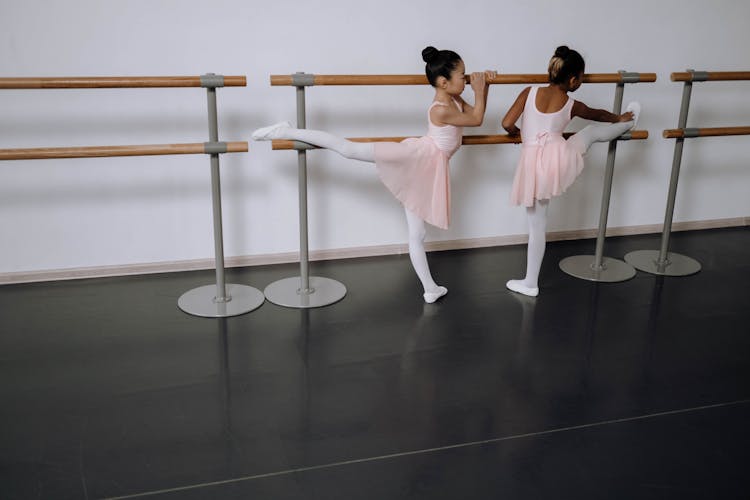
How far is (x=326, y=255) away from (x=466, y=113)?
1.10 metres

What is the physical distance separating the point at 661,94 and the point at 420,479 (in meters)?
2.87

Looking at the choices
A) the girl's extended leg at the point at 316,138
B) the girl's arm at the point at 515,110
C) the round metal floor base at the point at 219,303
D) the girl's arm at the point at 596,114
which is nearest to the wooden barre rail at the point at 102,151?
the girl's extended leg at the point at 316,138

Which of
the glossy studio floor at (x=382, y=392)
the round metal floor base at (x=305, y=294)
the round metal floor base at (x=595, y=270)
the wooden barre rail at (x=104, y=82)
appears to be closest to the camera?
the glossy studio floor at (x=382, y=392)

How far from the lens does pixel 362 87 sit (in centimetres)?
336

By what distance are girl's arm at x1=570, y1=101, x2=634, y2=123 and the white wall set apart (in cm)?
49

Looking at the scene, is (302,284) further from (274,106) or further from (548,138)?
(548,138)

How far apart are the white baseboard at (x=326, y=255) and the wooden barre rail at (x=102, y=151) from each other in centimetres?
78

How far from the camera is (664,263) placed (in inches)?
137

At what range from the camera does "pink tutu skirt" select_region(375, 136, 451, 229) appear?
282cm

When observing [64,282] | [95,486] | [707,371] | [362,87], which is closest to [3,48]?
[64,282]

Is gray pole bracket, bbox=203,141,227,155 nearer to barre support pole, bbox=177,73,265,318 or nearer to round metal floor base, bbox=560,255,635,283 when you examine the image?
barre support pole, bbox=177,73,265,318

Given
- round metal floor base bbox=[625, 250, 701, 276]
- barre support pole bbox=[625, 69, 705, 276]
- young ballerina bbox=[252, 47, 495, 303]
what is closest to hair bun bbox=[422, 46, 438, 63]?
young ballerina bbox=[252, 47, 495, 303]

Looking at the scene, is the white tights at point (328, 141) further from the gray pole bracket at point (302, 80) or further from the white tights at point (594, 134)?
the white tights at point (594, 134)

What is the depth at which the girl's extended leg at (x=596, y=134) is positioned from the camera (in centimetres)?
304
